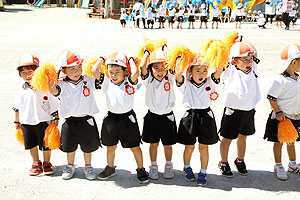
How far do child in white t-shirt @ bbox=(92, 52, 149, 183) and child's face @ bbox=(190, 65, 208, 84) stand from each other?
579 millimetres

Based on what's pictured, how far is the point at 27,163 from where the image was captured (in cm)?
371

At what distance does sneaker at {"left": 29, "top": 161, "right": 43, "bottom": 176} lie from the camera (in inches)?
134

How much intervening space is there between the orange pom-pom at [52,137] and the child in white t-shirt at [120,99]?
491 millimetres

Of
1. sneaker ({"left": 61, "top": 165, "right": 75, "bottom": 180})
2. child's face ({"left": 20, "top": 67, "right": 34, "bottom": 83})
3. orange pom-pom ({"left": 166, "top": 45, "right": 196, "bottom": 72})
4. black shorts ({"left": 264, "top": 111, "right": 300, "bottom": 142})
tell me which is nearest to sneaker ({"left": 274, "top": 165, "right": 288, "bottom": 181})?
black shorts ({"left": 264, "top": 111, "right": 300, "bottom": 142})

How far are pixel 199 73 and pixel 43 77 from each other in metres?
1.55

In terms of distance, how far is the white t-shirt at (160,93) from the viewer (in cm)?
320

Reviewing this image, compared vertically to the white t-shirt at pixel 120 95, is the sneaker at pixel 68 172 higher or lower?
lower

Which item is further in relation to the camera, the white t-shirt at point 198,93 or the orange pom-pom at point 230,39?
the orange pom-pom at point 230,39

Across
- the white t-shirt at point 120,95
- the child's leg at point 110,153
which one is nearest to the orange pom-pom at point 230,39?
the white t-shirt at point 120,95

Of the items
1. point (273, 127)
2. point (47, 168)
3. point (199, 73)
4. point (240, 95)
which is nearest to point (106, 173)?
Result: point (47, 168)

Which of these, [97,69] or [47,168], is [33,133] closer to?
[47,168]

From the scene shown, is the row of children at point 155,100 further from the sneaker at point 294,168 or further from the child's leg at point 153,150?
the sneaker at point 294,168

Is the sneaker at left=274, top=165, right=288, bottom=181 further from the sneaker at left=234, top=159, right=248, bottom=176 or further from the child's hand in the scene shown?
the child's hand

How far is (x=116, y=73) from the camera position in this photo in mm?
3145
